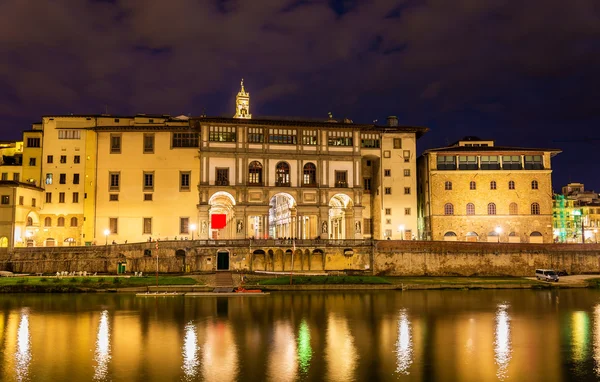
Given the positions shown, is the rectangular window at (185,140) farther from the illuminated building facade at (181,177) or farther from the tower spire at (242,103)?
the tower spire at (242,103)

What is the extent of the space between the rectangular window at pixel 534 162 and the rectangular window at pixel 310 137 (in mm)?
27239

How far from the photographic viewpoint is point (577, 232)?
4422 inches

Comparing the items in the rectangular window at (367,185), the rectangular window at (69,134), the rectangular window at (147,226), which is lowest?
the rectangular window at (147,226)

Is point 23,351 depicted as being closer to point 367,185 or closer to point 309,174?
point 309,174

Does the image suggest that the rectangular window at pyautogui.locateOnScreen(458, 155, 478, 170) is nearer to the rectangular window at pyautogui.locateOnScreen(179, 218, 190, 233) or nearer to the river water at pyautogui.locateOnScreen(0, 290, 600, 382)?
the river water at pyautogui.locateOnScreen(0, 290, 600, 382)

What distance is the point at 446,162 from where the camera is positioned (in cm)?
7125

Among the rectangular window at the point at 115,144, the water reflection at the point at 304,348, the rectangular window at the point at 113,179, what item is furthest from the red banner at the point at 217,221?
the water reflection at the point at 304,348

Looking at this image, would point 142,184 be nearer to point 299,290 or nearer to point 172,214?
point 172,214

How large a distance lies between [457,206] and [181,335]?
152ft

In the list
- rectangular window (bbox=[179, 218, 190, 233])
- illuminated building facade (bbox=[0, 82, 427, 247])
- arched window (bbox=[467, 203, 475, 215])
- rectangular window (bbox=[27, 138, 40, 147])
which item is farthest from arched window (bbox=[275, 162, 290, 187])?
rectangular window (bbox=[27, 138, 40, 147])

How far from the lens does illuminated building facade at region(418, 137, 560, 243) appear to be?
6962 cm

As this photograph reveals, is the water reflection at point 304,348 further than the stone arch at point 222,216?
No

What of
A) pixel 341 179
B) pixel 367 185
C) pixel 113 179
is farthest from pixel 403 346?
pixel 113 179

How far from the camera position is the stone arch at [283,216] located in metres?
66.8
